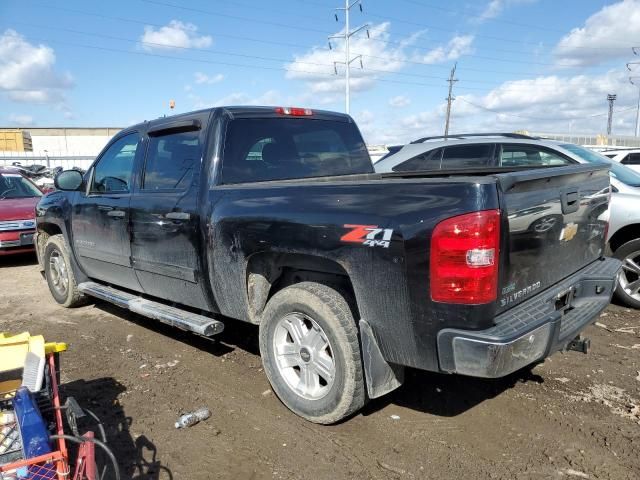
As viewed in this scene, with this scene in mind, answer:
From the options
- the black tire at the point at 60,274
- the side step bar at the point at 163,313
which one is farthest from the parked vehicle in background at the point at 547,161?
the black tire at the point at 60,274

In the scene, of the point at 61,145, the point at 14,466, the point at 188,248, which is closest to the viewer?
the point at 14,466

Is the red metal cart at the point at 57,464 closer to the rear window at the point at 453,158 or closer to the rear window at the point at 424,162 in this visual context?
the rear window at the point at 453,158

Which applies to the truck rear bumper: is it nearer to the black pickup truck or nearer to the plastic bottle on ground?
the black pickup truck

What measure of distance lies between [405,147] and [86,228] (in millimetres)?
4806

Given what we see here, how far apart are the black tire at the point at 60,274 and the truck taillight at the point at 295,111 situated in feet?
10.1

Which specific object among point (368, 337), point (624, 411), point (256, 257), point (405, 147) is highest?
point (405, 147)

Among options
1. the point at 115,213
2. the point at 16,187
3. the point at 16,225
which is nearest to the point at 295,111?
the point at 115,213

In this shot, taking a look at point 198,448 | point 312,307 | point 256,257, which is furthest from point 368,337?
point 198,448

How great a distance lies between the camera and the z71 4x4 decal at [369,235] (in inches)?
100

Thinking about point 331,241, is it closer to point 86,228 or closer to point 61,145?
point 86,228

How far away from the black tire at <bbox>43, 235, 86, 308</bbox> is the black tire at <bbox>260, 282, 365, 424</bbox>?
3.38m

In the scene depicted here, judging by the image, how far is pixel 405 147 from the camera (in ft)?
25.8

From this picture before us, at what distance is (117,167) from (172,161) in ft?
3.59

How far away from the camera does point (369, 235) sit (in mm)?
2619
